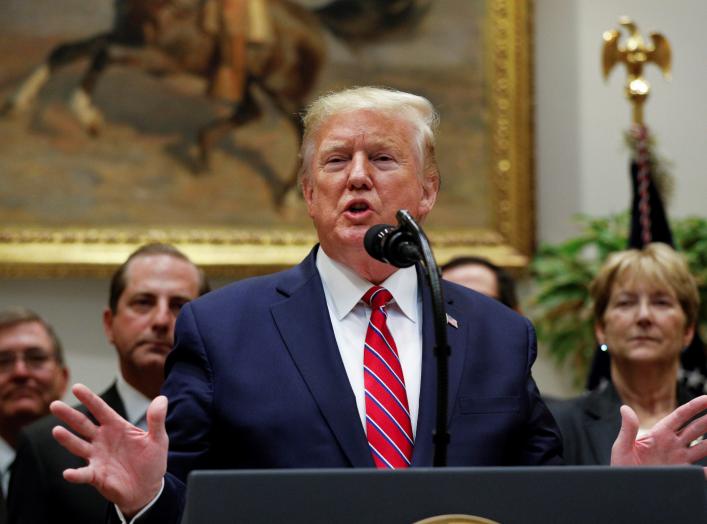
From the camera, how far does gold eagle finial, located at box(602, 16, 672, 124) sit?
613cm

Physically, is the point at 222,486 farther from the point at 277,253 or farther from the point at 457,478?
the point at 277,253

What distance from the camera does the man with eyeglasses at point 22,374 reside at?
16.6 ft

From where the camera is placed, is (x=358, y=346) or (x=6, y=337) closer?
(x=358, y=346)

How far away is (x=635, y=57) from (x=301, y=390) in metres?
3.88

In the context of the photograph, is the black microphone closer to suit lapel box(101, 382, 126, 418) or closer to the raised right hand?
the raised right hand

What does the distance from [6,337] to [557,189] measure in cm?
348

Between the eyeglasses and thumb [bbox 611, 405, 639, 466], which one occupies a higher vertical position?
thumb [bbox 611, 405, 639, 466]

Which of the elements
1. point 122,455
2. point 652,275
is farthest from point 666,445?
point 652,275

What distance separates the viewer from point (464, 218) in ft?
23.5

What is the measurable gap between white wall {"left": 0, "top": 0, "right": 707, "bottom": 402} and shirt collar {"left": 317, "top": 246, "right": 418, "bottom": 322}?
426cm

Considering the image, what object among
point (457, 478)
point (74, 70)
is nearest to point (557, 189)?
point (74, 70)

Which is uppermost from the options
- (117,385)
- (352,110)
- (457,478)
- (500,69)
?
(500,69)

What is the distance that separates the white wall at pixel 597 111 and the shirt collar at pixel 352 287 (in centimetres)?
426

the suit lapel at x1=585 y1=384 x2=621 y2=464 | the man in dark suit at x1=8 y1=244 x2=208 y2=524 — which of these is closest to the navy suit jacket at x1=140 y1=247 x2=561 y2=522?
the suit lapel at x1=585 y1=384 x2=621 y2=464
